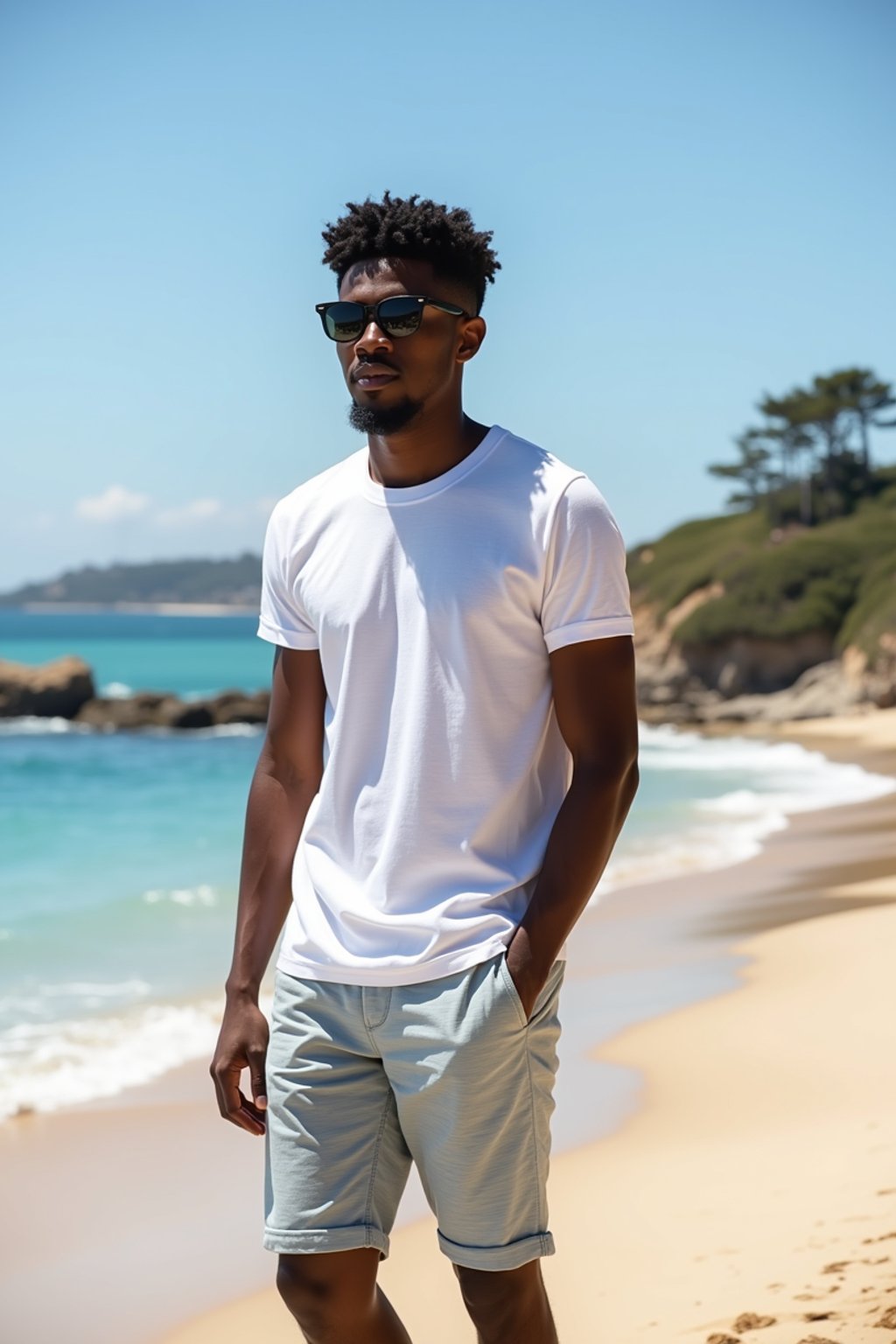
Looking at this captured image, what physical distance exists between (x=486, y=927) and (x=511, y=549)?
596 millimetres

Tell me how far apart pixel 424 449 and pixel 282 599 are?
0.39 m

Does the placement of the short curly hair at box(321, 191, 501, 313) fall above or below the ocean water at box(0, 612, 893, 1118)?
above

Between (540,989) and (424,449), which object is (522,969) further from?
(424,449)

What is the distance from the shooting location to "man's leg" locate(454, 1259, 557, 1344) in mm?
2283

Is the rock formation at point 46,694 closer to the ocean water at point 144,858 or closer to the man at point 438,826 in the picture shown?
the ocean water at point 144,858

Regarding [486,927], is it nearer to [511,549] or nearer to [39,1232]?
[511,549]

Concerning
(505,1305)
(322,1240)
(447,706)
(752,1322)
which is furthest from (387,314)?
(752,1322)

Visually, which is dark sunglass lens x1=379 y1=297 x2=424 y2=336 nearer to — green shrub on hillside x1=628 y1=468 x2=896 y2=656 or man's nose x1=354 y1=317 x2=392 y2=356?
man's nose x1=354 y1=317 x2=392 y2=356

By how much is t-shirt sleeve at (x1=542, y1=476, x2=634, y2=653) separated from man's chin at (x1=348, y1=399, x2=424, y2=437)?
0.32 metres

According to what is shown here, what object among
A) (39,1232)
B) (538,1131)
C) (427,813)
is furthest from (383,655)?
(39,1232)

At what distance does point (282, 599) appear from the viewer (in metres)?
2.60

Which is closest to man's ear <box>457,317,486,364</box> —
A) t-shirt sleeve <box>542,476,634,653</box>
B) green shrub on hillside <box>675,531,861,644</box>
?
t-shirt sleeve <box>542,476,634,653</box>

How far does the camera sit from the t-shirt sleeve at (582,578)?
88.0 inches

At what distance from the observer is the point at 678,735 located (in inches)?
1460
